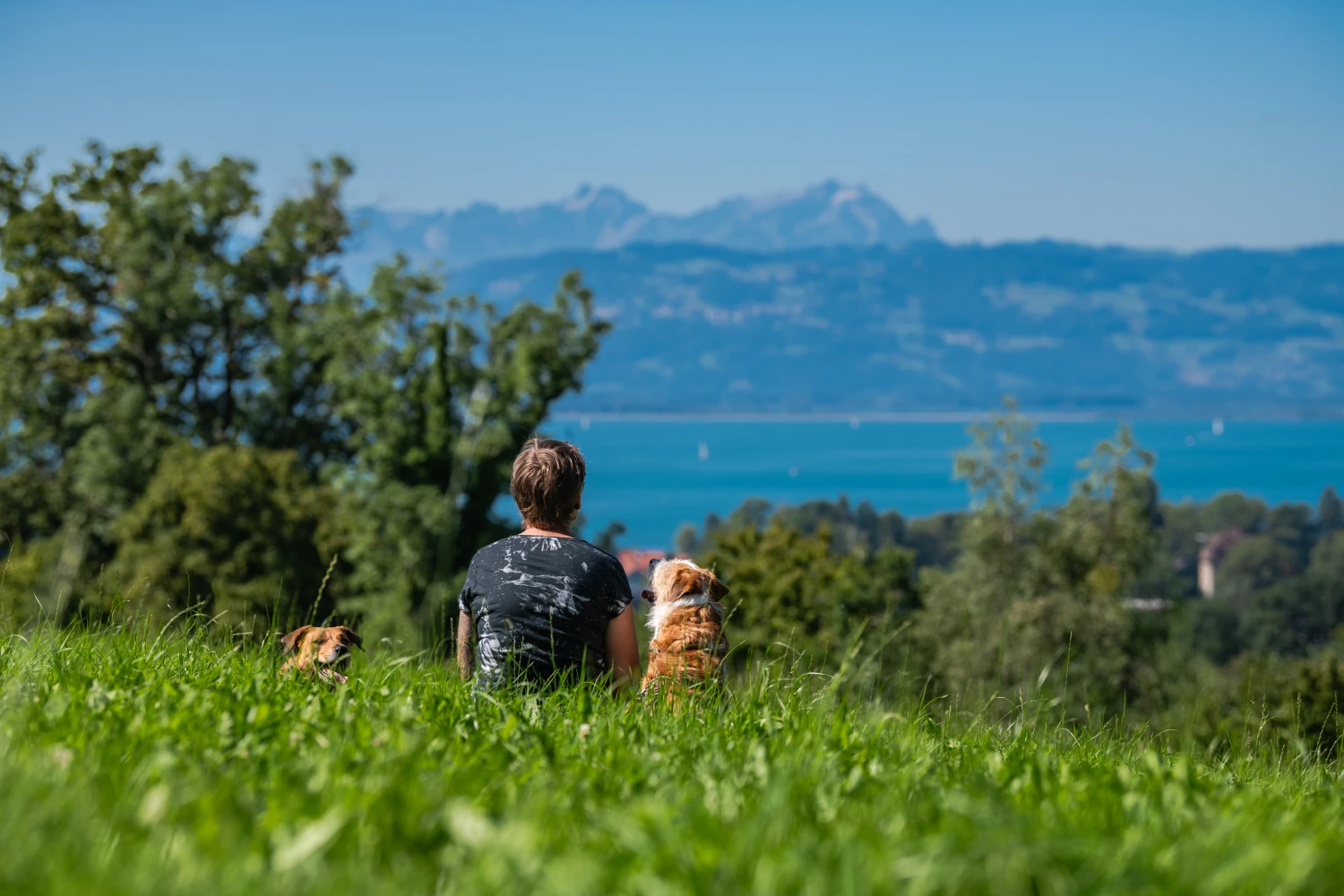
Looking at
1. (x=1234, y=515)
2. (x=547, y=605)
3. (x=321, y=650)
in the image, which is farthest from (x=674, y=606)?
(x=1234, y=515)

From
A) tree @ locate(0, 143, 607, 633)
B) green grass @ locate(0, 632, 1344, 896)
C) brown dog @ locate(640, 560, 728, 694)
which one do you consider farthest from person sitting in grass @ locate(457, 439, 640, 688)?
tree @ locate(0, 143, 607, 633)

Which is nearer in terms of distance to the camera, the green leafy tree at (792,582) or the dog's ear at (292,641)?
the dog's ear at (292,641)

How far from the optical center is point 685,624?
4945 millimetres

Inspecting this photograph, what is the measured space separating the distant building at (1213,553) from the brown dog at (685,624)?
114913 mm

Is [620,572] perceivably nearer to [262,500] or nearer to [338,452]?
[262,500]

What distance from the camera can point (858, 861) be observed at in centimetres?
217

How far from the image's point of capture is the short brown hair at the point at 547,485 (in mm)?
5320

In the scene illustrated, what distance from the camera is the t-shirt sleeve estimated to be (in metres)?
5.09

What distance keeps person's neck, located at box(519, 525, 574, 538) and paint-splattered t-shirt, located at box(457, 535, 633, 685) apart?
0.25 ft

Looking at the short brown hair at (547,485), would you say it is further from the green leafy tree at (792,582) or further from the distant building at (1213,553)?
the distant building at (1213,553)

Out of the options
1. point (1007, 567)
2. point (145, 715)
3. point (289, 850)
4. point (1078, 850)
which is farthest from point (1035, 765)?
point (1007, 567)

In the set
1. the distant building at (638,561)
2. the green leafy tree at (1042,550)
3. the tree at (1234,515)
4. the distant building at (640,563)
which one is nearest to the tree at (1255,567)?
the tree at (1234,515)

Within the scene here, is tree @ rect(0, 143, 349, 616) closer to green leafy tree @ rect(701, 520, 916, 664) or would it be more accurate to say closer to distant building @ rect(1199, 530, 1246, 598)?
green leafy tree @ rect(701, 520, 916, 664)

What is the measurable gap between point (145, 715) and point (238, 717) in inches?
9.0
